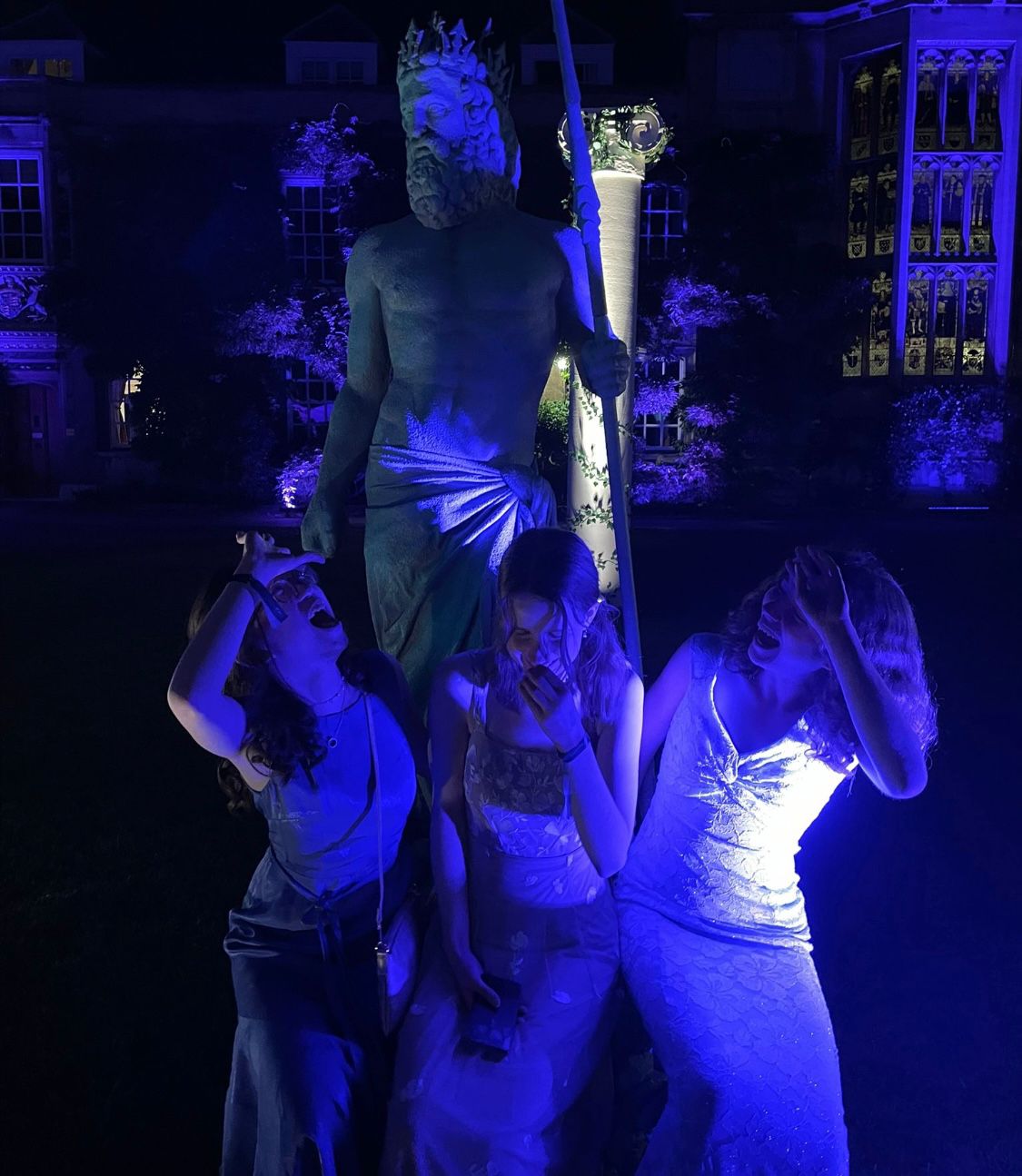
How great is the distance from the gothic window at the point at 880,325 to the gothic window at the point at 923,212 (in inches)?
34.6

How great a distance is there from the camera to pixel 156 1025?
4.02m

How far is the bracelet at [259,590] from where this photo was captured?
2465 millimetres

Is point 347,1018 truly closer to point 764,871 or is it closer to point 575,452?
point 764,871

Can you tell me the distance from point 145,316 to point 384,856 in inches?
843

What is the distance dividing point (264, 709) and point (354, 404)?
3.52 feet

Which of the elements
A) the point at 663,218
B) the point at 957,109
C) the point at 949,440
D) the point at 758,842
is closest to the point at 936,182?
the point at 957,109

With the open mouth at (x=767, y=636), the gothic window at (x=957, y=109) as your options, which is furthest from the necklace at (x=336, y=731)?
the gothic window at (x=957, y=109)

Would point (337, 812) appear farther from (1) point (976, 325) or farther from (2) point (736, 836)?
(1) point (976, 325)

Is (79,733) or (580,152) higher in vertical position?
(580,152)

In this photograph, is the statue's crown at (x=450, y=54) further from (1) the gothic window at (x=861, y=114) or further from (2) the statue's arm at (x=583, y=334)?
(1) the gothic window at (x=861, y=114)

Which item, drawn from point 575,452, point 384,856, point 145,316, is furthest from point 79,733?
point 145,316

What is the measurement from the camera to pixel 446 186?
10.0ft

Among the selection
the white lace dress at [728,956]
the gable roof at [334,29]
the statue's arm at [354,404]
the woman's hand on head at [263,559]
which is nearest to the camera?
the white lace dress at [728,956]

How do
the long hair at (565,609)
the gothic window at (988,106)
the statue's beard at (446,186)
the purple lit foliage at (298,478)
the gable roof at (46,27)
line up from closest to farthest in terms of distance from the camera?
the long hair at (565,609)
the statue's beard at (446,186)
the purple lit foliage at (298,478)
the gothic window at (988,106)
the gable roof at (46,27)
